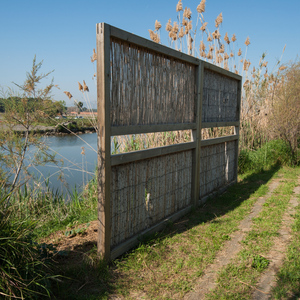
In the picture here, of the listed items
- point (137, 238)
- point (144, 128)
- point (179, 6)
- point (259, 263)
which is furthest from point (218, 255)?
point (179, 6)

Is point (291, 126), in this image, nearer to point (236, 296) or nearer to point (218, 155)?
point (218, 155)

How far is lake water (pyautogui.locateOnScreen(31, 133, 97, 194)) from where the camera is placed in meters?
4.89

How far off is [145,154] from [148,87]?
71 centimetres

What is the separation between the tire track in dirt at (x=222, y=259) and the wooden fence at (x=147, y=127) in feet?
2.46

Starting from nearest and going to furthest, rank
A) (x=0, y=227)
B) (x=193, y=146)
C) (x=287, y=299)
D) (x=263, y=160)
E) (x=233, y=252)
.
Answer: (x=0, y=227) → (x=287, y=299) → (x=233, y=252) → (x=193, y=146) → (x=263, y=160)

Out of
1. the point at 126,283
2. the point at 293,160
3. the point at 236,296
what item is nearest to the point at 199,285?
the point at 236,296

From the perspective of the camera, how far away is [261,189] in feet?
18.0

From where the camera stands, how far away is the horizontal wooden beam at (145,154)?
2632 millimetres

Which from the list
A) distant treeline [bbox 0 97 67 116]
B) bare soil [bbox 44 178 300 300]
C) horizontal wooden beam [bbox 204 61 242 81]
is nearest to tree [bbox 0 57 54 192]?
distant treeline [bbox 0 97 67 116]

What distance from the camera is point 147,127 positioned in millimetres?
3086

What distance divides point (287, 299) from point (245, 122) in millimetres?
6923

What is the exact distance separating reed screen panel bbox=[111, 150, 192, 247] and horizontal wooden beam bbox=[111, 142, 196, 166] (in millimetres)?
64

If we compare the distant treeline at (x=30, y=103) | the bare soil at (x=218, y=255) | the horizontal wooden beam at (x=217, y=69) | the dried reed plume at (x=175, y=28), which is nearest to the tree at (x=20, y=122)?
the distant treeline at (x=30, y=103)

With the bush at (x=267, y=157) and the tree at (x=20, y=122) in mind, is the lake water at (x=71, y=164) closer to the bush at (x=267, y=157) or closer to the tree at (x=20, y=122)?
the tree at (x=20, y=122)
